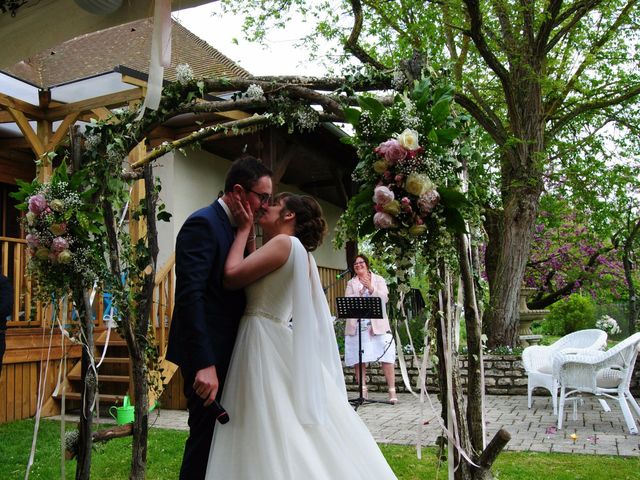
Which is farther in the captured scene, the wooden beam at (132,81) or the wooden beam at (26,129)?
the wooden beam at (26,129)

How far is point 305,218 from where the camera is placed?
11.3 feet

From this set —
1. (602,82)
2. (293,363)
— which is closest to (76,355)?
(293,363)

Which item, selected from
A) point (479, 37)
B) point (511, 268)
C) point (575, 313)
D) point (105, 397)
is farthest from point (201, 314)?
point (575, 313)

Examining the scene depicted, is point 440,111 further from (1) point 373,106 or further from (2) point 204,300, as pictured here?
(2) point 204,300

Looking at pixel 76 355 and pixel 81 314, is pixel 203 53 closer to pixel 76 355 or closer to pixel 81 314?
pixel 76 355

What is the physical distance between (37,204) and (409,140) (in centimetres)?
231

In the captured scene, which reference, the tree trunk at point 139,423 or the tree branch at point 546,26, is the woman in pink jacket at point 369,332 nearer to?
the tree trunk at point 139,423

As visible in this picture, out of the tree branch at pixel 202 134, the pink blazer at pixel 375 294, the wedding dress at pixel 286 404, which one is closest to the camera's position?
the wedding dress at pixel 286 404

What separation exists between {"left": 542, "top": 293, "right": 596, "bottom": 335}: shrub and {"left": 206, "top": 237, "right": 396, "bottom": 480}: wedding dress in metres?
20.7

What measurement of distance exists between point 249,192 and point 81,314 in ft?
5.65

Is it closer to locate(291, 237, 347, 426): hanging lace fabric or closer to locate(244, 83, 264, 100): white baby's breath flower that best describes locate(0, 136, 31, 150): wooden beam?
locate(244, 83, 264, 100): white baby's breath flower

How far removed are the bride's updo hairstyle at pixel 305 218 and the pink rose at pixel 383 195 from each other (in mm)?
551

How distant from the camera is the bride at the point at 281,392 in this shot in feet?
9.22

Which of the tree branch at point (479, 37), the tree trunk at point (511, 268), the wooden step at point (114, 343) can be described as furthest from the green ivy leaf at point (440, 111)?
the tree trunk at point (511, 268)
